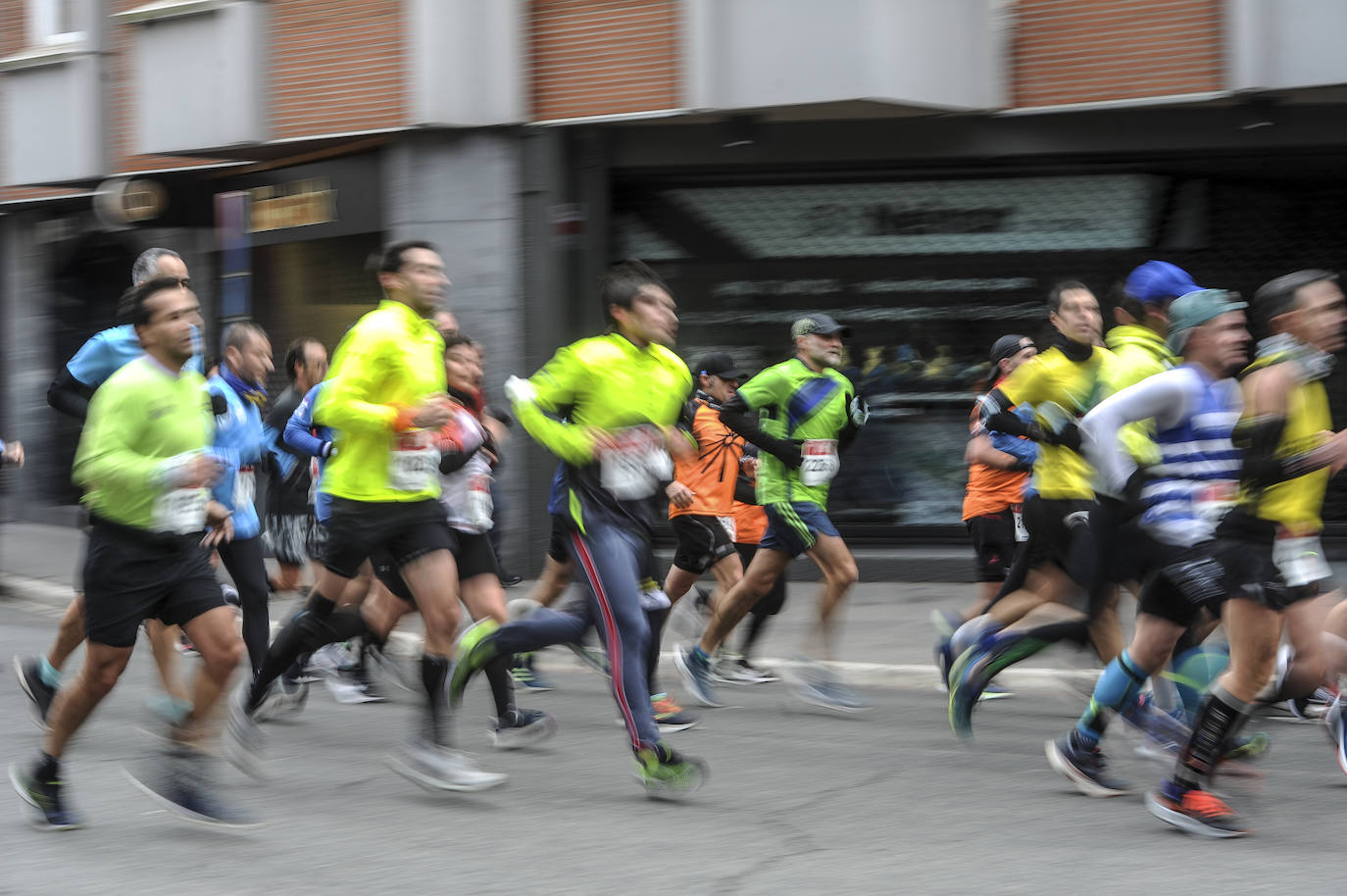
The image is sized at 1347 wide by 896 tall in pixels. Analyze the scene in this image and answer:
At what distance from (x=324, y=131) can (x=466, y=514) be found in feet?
24.8

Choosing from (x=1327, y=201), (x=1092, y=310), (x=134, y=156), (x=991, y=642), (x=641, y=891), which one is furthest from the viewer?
(x=134, y=156)

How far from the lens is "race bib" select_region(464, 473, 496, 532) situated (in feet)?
23.4

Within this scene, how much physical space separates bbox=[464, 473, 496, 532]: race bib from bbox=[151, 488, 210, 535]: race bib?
1844 mm

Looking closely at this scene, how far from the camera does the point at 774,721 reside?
25.4 feet

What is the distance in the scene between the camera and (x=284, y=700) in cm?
773

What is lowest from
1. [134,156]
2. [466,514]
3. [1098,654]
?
[1098,654]

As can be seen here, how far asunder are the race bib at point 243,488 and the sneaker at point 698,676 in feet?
7.47

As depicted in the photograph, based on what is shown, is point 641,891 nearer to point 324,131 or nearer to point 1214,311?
point 1214,311

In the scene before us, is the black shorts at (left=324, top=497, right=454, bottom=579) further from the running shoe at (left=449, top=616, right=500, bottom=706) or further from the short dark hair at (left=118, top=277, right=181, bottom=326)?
the short dark hair at (left=118, top=277, right=181, bottom=326)

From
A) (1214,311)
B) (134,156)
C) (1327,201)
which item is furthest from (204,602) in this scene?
(134,156)

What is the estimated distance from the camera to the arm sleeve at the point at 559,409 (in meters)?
6.06

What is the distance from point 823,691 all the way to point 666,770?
227 centimetres

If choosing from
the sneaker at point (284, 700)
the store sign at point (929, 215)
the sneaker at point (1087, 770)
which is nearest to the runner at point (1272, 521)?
the sneaker at point (1087, 770)

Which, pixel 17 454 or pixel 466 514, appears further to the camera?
pixel 17 454
